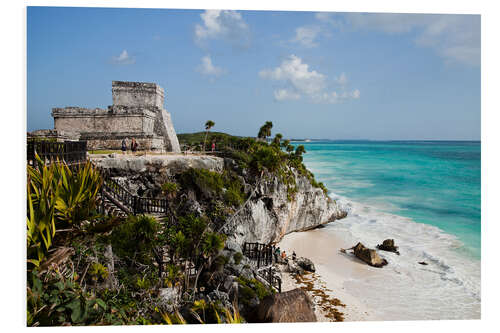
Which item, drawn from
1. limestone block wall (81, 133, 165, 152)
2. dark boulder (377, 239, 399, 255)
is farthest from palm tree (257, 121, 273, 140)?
dark boulder (377, 239, 399, 255)

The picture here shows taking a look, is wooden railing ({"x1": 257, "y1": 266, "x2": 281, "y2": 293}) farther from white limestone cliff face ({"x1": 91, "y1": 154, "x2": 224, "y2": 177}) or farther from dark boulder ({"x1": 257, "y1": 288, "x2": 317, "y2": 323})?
white limestone cliff face ({"x1": 91, "y1": 154, "x2": 224, "y2": 177})

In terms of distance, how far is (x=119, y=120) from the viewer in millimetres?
11273

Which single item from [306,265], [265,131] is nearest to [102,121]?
[265,131]

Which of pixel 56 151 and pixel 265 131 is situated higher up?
pixel 265 131

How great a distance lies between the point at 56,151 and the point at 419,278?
33.6 feet

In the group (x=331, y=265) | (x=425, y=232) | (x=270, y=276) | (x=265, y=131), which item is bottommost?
(x=331, y=265)

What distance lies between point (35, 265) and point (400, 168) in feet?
75.7

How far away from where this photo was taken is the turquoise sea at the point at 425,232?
21.8 ft

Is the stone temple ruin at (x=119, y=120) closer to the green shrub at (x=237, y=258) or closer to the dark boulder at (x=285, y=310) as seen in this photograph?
the green shrub at (x=237, y=258)

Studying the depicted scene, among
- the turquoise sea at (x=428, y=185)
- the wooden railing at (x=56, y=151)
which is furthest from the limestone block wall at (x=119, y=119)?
the turquoise sea at (x=428, y=185)

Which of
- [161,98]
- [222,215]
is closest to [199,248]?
[222,215]

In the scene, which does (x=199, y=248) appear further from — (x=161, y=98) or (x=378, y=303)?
(x=161, y=98)

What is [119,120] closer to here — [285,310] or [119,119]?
[119,119]

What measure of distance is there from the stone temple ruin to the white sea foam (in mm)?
10102
